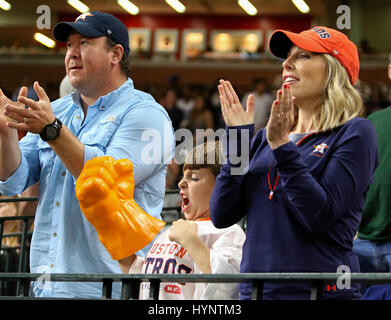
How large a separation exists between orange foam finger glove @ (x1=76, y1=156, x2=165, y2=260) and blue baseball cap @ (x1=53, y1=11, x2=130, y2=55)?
2.38 ft

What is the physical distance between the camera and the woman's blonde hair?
197cm

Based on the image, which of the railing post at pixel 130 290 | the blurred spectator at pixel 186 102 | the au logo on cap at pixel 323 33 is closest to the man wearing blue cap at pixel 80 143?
the railing post at pixel 130 290

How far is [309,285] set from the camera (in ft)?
5.70

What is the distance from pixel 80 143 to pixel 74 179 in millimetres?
→ 214

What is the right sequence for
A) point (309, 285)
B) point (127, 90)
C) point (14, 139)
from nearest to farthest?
point (309, 285) → point (14, 139) → point (127, 90)

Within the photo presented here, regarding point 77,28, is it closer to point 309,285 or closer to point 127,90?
point 127,90

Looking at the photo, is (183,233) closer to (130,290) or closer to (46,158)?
(130,290)

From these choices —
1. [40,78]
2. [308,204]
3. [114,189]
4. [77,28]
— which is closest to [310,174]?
[308,204]

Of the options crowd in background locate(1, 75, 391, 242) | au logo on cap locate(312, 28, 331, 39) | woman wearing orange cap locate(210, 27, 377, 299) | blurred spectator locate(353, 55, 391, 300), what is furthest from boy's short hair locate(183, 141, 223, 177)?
crowd in background locate(1, 75, 391, 242)

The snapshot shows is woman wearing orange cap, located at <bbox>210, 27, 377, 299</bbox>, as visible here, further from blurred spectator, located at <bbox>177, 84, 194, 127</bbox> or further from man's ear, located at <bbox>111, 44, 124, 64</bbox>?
blurred spectator, located at <bbox>177, 84, 194, 127</bbox>

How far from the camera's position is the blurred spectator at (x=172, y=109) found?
1035 centimetres

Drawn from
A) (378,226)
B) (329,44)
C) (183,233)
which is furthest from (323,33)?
(378,226)
